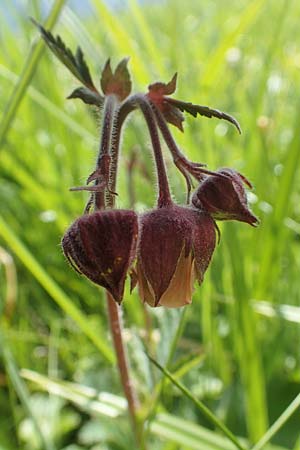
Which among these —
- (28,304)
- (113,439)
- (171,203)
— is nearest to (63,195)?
(28,304)

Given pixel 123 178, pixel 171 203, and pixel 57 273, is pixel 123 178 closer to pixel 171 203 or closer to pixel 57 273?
pixel 57 273

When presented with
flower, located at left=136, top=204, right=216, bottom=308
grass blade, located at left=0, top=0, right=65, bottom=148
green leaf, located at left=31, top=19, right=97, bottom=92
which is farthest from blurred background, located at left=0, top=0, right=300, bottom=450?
flower, located at left=136, top=204, right=216, bottom=308

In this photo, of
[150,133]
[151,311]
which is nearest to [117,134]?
[150,133]

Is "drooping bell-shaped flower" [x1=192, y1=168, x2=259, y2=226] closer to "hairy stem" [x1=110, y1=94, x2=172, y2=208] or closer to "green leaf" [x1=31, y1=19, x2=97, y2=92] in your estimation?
"hairy stem" [x1=110, y1=94, x2=172, y2=208]

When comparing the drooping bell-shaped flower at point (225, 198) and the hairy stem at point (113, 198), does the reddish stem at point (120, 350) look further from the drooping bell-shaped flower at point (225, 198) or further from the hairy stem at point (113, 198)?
the drooping bell-shaped flower at point (225, 198)

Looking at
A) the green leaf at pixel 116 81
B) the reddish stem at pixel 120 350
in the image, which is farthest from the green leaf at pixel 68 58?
the reddish stem at pixel 120 350

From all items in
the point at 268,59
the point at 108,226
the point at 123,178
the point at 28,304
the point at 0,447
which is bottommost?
the point at 0,447

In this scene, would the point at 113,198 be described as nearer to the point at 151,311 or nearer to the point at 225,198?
the point at 225,198
